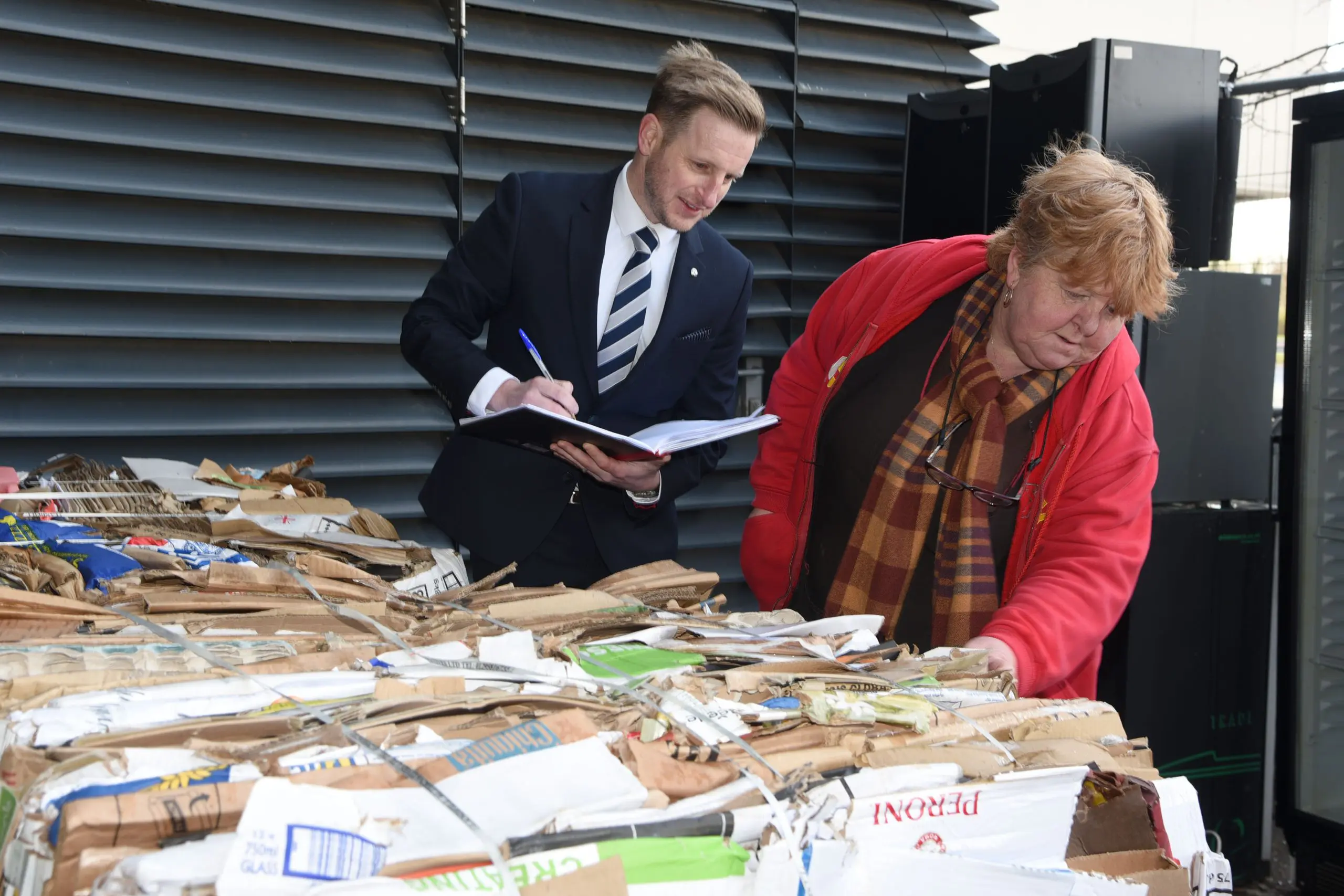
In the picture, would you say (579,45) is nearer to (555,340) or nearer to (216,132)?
(216,132)

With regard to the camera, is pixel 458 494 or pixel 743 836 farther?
pixel 458 494

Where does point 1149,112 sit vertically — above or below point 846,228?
above

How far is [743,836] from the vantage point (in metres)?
0.93

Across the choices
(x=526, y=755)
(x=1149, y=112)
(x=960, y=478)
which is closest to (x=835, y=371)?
(x=960, y=478)

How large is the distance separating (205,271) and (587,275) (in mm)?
1435

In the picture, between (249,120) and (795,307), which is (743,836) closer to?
(249,120)

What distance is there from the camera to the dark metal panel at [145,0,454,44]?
3.29 meters

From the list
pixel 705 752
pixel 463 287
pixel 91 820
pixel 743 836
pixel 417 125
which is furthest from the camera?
pixel 417 125

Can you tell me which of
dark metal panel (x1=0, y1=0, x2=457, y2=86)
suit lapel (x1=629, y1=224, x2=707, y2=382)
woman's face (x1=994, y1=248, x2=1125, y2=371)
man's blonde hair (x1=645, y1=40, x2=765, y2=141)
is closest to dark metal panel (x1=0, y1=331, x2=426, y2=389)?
dark metal panel (x1=0, y1=0, x2=457, y2=86)

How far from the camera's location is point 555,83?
3.88 m

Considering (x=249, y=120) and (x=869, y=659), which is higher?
(x=249, y=120)

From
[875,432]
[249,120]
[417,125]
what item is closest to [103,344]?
[249,120]

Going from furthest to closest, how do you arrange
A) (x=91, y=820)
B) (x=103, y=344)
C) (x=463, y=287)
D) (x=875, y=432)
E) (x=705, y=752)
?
(x=103, y=344)
(x=463, y=287)
(x=875, y=432)
(x=705, y=752)
(x=91, y=820)

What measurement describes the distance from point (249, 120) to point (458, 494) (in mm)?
1508
